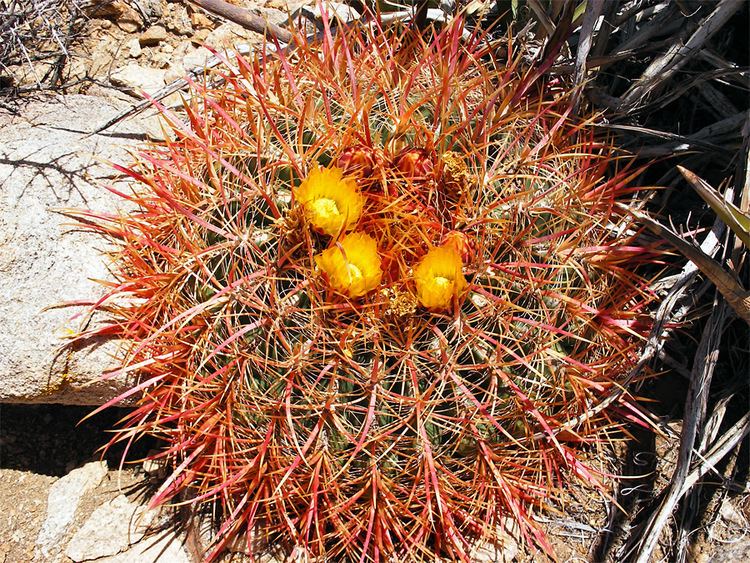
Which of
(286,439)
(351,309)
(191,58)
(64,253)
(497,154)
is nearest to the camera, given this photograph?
(351,309)

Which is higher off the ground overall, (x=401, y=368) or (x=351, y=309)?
(x=351, y=309)

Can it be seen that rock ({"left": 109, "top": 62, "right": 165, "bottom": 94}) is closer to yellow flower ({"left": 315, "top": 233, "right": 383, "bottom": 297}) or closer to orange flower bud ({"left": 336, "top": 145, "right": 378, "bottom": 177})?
orange flower bud ({"left": 336, "top": 145, "right": 378, "bottom": 177})

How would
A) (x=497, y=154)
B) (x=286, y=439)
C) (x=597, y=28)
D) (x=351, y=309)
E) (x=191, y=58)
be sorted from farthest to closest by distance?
(x=191, y=58) < (x=597, y=28) < (x=497, y=154) < (x=286, y=439) < (x=351, y=309)

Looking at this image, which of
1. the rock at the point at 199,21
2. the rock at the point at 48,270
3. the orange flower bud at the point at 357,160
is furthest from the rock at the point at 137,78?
the orange flower bud at the point at 357,160

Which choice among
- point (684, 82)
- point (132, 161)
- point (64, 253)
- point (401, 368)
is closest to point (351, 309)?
point (401, 368)

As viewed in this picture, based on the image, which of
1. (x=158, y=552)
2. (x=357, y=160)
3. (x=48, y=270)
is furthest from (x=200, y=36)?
(x=158, y=552)

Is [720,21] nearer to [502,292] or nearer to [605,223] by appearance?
[605,223]
